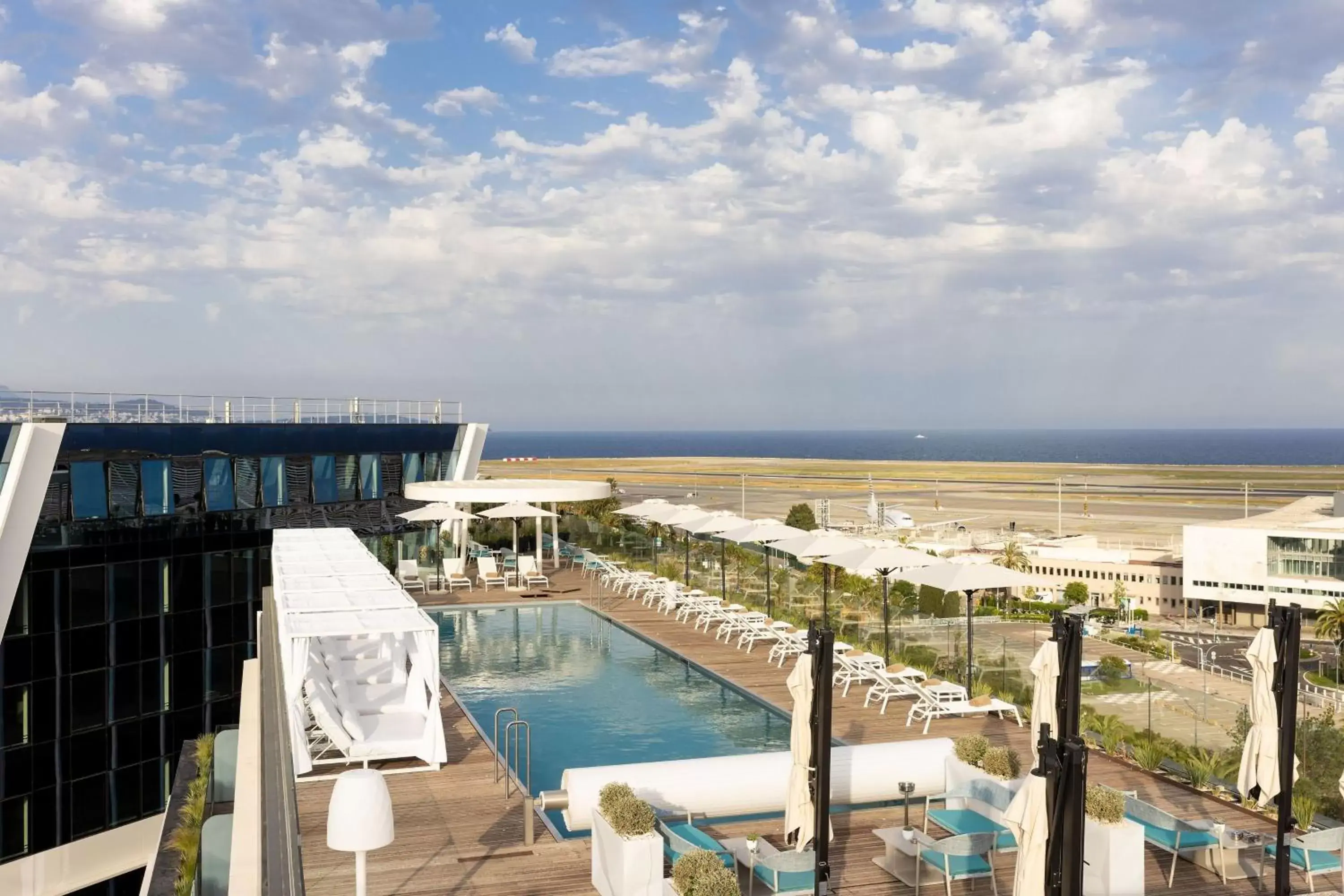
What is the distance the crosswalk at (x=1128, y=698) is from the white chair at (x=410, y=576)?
632 inches

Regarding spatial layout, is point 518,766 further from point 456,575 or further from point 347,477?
point 347,477

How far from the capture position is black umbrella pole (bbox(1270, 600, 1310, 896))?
7.57m

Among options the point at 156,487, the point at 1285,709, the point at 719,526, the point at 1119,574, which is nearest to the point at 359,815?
the point at 1285,709

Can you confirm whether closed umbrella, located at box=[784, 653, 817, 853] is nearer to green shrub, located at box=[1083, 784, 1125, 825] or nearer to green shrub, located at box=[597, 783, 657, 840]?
green shrub, located at box=[597, 783, 657, 840]

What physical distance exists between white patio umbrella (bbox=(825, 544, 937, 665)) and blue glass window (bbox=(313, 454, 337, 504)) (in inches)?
621

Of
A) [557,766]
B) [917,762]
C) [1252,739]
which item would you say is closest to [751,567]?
[557,766]

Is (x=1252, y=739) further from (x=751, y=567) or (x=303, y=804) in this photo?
(x=751, y=567)

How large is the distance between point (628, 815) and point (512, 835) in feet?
7.13

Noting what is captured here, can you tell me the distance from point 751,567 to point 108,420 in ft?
46.1

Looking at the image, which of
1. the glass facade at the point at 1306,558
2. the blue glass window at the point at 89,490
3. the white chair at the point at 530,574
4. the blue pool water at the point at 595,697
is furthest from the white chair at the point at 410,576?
Result: the glass facade at the point at 1306,558

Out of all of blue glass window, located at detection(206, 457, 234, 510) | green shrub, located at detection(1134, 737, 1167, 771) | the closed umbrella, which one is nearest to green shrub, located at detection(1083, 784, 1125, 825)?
the closed umbrella

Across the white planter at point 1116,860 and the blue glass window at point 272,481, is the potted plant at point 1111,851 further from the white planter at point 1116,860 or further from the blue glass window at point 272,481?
the blue glass window at point 272,481

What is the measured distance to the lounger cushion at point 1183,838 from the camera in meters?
8.12

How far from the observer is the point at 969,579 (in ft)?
46.6
